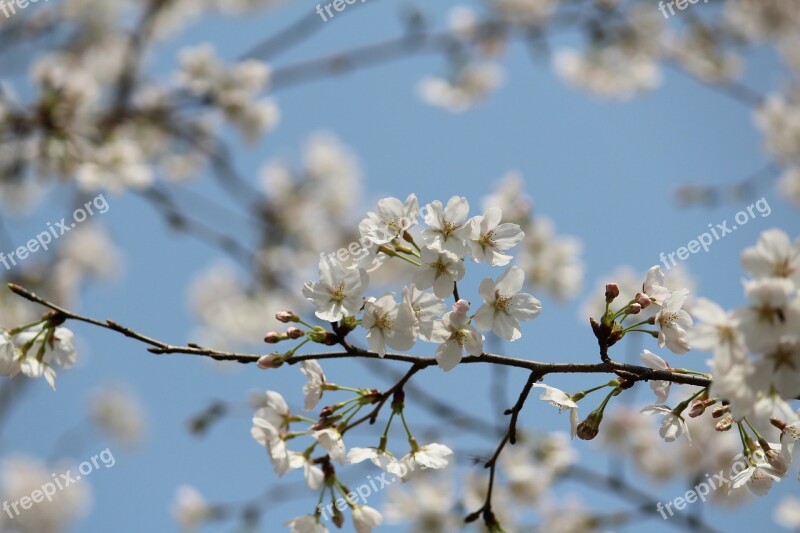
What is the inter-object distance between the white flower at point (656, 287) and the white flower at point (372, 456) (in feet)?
2.43

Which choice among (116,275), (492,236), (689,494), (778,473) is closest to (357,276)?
(492,236)

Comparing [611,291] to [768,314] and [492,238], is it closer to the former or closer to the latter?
[492,238]

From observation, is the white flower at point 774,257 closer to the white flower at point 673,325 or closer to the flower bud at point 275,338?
the white flower at point 673,325

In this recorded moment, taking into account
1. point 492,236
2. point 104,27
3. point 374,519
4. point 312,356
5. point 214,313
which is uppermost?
point 104,27

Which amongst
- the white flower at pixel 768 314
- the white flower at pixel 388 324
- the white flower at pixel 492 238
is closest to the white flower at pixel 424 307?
the white flower at pixel 388 324

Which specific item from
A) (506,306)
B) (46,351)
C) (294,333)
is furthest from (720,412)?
(46,351)

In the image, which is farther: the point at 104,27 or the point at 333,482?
the point at 104,27

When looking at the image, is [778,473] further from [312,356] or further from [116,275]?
[116,275]

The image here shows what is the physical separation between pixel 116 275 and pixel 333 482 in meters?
8.36

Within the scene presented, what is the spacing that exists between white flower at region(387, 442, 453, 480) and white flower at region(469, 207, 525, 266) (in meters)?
0.48

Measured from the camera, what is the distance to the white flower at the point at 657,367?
1486 mm

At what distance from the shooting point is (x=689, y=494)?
3.12 m

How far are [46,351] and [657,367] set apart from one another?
1.53 metres

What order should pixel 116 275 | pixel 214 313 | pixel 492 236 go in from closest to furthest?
pixel 492 236, pixel 214 313, pixel 116 275
